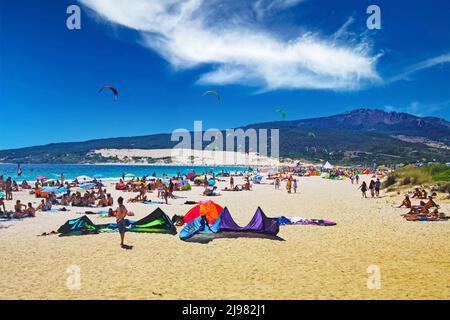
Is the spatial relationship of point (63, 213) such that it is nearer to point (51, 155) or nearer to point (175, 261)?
point (175, 261)

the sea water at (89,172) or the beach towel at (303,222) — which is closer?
the beach towel at (303,222)

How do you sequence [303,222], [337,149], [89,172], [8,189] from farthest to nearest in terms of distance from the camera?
[337,149] < [89,172] < [8,189] < [303,222]

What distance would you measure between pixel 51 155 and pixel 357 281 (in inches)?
7813

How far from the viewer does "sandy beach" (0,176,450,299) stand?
20.1ft

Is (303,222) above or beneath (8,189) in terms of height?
beneath

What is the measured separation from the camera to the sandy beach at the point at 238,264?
20.1ft

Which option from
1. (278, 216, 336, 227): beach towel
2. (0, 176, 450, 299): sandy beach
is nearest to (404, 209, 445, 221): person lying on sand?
(0, 176, 450, 299): sandy beach

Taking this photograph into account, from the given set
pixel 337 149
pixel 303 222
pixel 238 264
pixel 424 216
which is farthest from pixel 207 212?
pixel 337 149

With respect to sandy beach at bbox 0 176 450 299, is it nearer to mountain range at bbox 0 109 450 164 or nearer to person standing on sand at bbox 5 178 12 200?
person standing on sand at bbox 5 178 12 200

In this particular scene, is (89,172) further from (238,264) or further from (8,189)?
(238,264)

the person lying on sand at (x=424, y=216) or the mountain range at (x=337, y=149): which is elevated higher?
the mountain range at (x=337, y=149)

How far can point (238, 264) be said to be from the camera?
311 inches

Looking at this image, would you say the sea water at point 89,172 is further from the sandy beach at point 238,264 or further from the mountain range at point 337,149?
the mountain range at point 337,149

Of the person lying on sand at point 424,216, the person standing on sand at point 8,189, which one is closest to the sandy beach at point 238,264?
the person lying on sand at point 424,216
